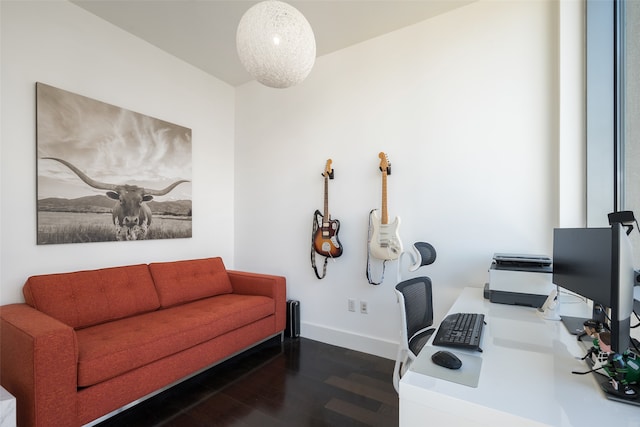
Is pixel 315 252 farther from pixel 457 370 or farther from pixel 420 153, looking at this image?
pixel 457 370

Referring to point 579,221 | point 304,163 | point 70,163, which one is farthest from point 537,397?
point 70,163

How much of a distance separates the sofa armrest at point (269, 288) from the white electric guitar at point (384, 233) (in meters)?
0.97

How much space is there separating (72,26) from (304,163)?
2.17 metres

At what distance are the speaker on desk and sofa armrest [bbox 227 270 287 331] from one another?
0.10 m

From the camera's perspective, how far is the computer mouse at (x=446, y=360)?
3.05ft

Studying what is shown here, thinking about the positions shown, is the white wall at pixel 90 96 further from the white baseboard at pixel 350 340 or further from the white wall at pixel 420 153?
the white baseboard at pixel 350 340

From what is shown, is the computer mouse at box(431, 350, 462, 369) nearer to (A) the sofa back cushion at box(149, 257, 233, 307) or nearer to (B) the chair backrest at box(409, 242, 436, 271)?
(B) the chair backrest at box(409, 242, 436, 271)

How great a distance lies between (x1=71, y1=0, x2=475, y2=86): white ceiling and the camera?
2324 millimetres

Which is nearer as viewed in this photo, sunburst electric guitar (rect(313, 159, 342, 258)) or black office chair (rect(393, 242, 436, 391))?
black office chair (rect(393, 242, 436, 391))

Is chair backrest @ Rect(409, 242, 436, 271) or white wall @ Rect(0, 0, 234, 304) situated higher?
white wall @ Rect(0, 0, 234, 304)

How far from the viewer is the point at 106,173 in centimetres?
250

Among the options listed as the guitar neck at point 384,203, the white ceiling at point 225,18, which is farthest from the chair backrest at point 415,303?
the white ceiling at point 225,18

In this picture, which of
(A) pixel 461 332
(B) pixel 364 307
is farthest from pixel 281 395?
(A) pixel 461 332

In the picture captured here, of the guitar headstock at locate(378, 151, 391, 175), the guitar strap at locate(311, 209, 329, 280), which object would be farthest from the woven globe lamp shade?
the guitar strap at locate(311, 209, 329, 280)
